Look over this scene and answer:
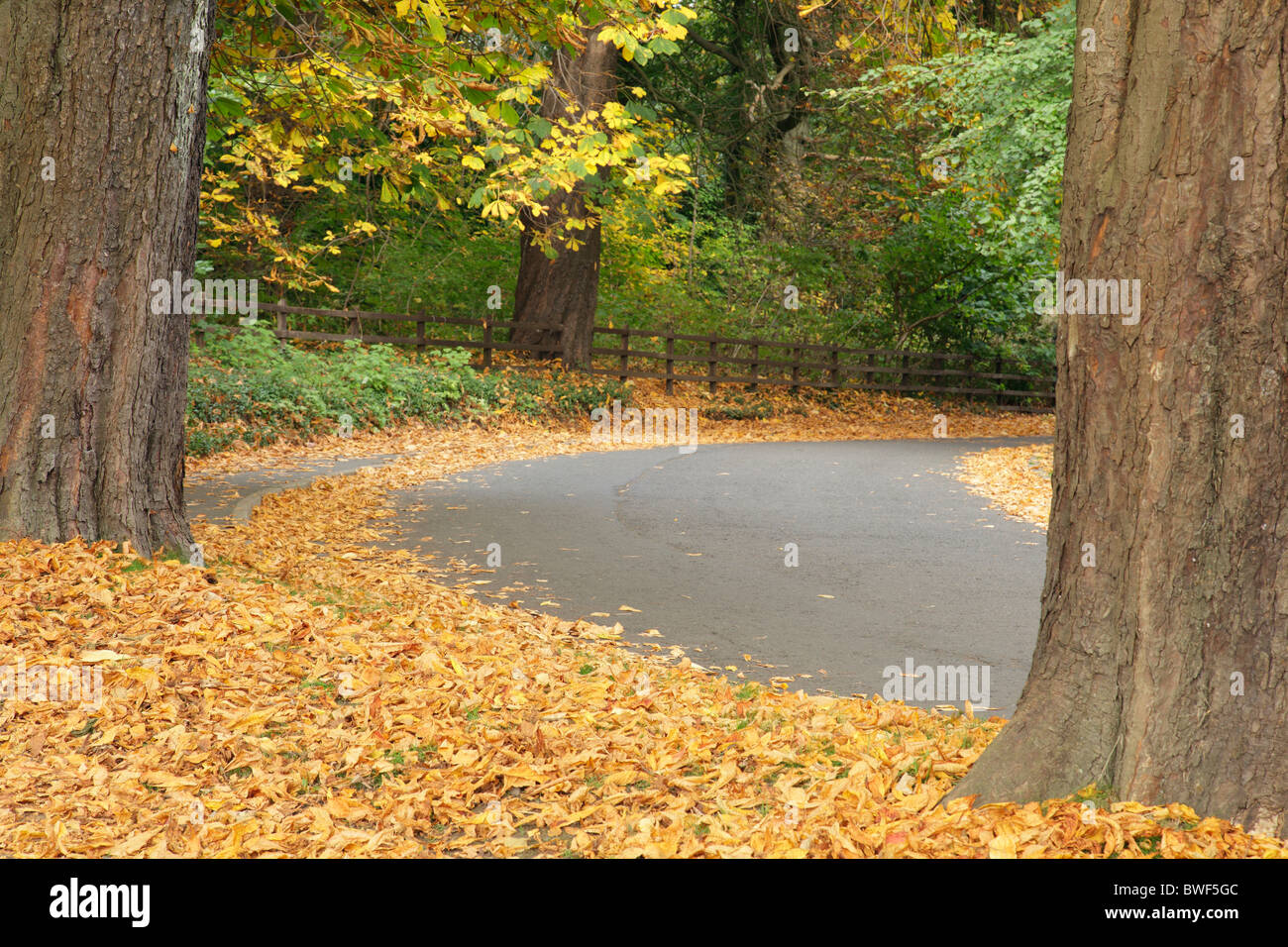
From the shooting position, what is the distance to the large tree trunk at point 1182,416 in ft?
10.5

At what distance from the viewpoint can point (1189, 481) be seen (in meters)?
3.29

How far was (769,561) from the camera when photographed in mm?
8984

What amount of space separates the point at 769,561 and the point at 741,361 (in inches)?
681

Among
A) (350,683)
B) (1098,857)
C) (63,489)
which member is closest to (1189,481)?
(1098,857)

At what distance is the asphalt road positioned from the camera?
638 cm

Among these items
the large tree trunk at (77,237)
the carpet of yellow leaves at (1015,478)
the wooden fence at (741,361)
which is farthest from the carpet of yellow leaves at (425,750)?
the wooden fence at (741,361)

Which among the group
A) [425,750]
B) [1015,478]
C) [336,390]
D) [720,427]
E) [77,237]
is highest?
[77,237]

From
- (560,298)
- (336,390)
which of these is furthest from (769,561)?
(560,298)

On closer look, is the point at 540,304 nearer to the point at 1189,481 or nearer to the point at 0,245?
the point at 0,245

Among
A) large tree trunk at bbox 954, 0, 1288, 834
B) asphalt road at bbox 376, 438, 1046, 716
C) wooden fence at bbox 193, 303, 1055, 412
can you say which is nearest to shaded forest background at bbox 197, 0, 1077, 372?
wooden fence at bbox 193, 303, 1055, 412

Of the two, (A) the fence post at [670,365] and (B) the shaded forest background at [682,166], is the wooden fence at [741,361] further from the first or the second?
(B) the shaded forest background at [682,166]

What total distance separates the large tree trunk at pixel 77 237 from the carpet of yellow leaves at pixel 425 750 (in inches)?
18.3

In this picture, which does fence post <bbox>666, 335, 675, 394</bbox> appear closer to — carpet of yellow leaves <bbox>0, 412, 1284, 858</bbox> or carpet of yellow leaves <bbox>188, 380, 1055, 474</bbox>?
carpet of yellow leaves <bbox>188, 380, 1055, 474</bbox>

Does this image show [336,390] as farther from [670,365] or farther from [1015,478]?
[1015,478]
